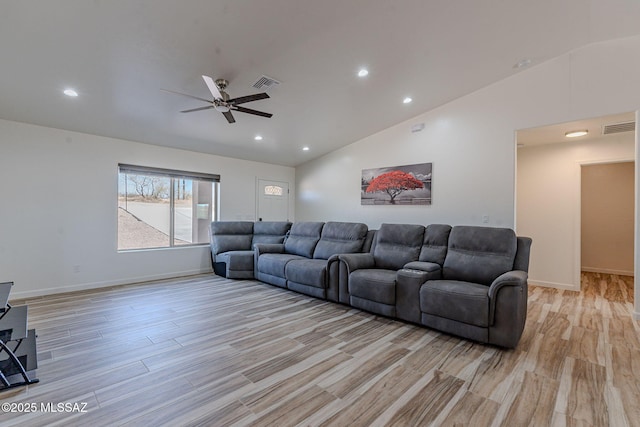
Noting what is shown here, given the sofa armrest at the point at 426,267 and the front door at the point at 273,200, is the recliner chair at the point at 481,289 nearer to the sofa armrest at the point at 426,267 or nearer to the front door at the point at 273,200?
the sofa armrest at the point at 426,267

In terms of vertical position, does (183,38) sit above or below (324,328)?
above

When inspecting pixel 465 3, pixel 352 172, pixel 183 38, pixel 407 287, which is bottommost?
pixel 407 287

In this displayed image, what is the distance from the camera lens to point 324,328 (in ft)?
10.2

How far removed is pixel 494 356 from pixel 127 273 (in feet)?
17.6

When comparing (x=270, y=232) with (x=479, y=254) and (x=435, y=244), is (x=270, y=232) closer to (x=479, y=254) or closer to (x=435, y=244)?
(x=435, y=244)

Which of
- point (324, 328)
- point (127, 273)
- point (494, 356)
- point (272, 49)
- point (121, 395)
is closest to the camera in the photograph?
point (121, 395)

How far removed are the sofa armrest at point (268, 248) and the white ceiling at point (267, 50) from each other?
2.29m

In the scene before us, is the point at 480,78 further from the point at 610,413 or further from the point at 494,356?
the point at 610,413

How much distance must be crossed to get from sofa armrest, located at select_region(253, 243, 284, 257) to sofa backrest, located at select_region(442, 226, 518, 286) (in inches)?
120

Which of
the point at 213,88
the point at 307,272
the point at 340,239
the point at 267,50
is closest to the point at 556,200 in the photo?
the point at 340,239

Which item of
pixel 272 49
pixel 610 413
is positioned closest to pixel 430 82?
pixel 272 49

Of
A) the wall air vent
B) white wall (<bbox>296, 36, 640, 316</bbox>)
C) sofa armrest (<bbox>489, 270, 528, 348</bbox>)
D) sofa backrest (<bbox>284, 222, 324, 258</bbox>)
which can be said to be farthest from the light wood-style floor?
the wall air vent

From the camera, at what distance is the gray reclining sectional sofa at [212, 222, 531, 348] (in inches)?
105

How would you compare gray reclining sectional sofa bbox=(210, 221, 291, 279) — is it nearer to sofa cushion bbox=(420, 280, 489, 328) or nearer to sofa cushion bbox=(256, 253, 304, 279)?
sofa cushion bbox=(256, 253, 304, 279)
